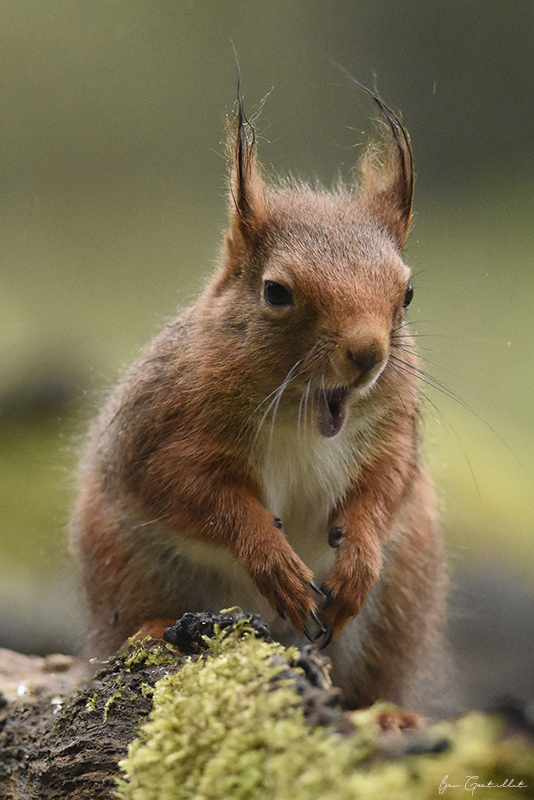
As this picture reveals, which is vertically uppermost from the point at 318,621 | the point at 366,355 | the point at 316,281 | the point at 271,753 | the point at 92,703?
the point at 316,281

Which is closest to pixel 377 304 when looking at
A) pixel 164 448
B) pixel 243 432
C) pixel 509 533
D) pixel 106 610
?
pixel 243 432

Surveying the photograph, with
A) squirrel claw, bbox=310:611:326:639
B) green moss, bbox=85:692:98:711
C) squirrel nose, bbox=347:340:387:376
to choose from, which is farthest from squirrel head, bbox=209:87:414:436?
green moss, bbox=85:692:98:711

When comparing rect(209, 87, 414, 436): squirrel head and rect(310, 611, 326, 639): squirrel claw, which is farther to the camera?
rect(310, 611, 326, 639): squirrel claw

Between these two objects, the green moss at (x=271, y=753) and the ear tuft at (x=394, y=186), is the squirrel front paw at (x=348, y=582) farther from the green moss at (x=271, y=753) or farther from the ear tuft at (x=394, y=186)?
the ear tuft at (x=394, y=186)

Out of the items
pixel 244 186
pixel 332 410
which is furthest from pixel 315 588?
pixel 244 186

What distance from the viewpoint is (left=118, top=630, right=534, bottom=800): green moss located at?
109 centimetres

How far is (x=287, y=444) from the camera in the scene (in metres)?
2.31

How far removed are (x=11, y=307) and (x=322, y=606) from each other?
537 centimetres

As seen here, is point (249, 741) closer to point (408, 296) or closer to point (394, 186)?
point (408, 296)

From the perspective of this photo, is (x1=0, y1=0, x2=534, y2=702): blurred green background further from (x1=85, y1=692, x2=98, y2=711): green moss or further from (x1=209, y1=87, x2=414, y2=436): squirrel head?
(x1=85, y1=692, x2=98, y2=711): green moss

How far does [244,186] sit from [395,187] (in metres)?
0.52

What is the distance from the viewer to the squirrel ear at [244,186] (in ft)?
7.70

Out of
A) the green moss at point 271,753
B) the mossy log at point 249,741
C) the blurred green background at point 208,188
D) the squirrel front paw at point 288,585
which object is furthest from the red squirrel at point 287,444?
the blurred green background at point 208,188

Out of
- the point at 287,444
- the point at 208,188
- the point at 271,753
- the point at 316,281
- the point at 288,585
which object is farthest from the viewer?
the point at 208,188
